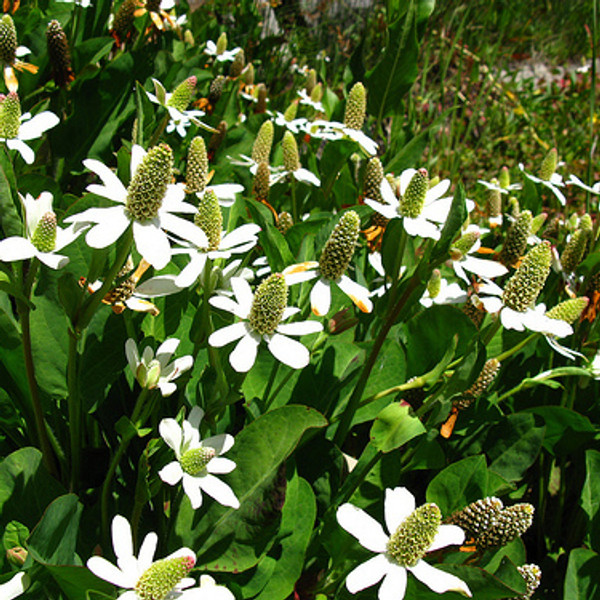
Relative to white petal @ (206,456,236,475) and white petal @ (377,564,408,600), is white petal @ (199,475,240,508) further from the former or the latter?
white petal @ (377,564,408,600)

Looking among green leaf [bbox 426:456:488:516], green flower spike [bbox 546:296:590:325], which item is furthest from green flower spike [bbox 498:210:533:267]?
green leaf [bbox 426:456:488:516]

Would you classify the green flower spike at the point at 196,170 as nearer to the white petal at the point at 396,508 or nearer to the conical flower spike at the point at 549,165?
the white petal at the point at 396,508

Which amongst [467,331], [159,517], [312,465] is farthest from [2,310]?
[467,331]

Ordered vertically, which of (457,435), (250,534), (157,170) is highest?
(157,170)

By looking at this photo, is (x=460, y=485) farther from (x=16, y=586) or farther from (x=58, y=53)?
(x=58, y=53)

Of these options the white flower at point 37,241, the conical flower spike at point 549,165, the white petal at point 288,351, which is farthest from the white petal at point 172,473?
the conical flower spike at point 549,165

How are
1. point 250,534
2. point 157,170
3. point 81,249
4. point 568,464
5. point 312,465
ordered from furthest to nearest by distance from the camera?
point 568,464, point 312,465, point 81,249, point 250,534, point 157,170

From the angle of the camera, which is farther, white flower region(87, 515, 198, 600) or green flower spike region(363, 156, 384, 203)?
green flower spike region(363, 156, 384, 203)

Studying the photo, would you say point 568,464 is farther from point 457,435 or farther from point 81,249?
point 81,249
